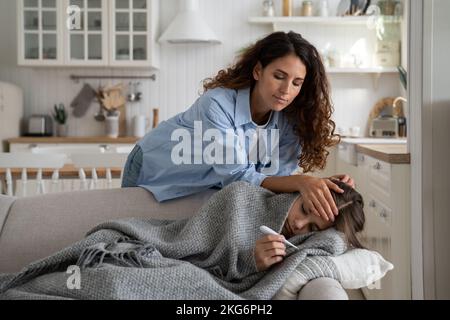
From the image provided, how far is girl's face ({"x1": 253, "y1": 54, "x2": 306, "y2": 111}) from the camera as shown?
150 centimetres

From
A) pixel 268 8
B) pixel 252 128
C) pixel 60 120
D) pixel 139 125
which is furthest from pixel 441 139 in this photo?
pixel 60 120

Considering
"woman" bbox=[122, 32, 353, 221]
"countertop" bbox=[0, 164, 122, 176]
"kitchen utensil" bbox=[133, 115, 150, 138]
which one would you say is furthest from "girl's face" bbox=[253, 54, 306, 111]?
"kitchen utensil" bbox=[133, 115, 150, 138]

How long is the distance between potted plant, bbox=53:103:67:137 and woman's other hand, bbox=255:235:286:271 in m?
3.34

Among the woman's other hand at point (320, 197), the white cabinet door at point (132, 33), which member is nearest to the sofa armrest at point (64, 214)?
the woman's other hand at point (320, 197)

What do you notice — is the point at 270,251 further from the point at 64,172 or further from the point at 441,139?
the point at 64,172

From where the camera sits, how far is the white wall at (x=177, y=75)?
4.21 m

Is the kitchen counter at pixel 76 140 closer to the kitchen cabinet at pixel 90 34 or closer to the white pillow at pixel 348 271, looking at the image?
the kitchen cabinet at pixel 90 34

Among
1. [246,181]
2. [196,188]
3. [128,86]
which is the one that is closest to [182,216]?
[196,188]

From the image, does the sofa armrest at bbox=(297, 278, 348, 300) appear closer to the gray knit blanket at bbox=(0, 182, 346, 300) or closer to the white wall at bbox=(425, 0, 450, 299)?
the gray knit blanket at bbox=(0, 182, 346, 300)
